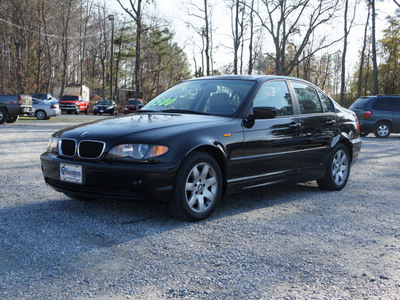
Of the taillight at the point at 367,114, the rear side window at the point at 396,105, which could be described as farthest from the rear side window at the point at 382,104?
the taillight at the point at 367,114

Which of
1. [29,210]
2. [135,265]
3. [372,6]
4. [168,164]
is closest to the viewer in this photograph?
[135,265]

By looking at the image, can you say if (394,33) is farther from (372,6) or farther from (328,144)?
(328,144)

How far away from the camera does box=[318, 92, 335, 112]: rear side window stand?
20.9 ft

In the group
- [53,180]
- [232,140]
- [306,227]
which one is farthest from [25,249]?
[306,227]

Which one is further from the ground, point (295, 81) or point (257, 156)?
point (295, 81)

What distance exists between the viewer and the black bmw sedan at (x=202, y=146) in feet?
13.2

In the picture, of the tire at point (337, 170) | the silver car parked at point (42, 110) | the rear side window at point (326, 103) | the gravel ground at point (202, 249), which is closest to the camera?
the gravel ground at point (202, 249)

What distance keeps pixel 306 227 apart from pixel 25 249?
2588mm

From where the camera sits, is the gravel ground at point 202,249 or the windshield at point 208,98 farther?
the windshield at point 208,98

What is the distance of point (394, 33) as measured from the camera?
47.8 metres

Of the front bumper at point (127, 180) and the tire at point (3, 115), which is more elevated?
the tire at point (3, 115)

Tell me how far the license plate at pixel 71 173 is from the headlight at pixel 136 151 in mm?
370

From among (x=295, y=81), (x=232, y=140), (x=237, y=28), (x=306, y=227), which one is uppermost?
(x=237, y=28)

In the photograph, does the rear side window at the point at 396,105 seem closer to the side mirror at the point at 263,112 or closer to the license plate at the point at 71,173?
the side mirror at the point at 263,112
